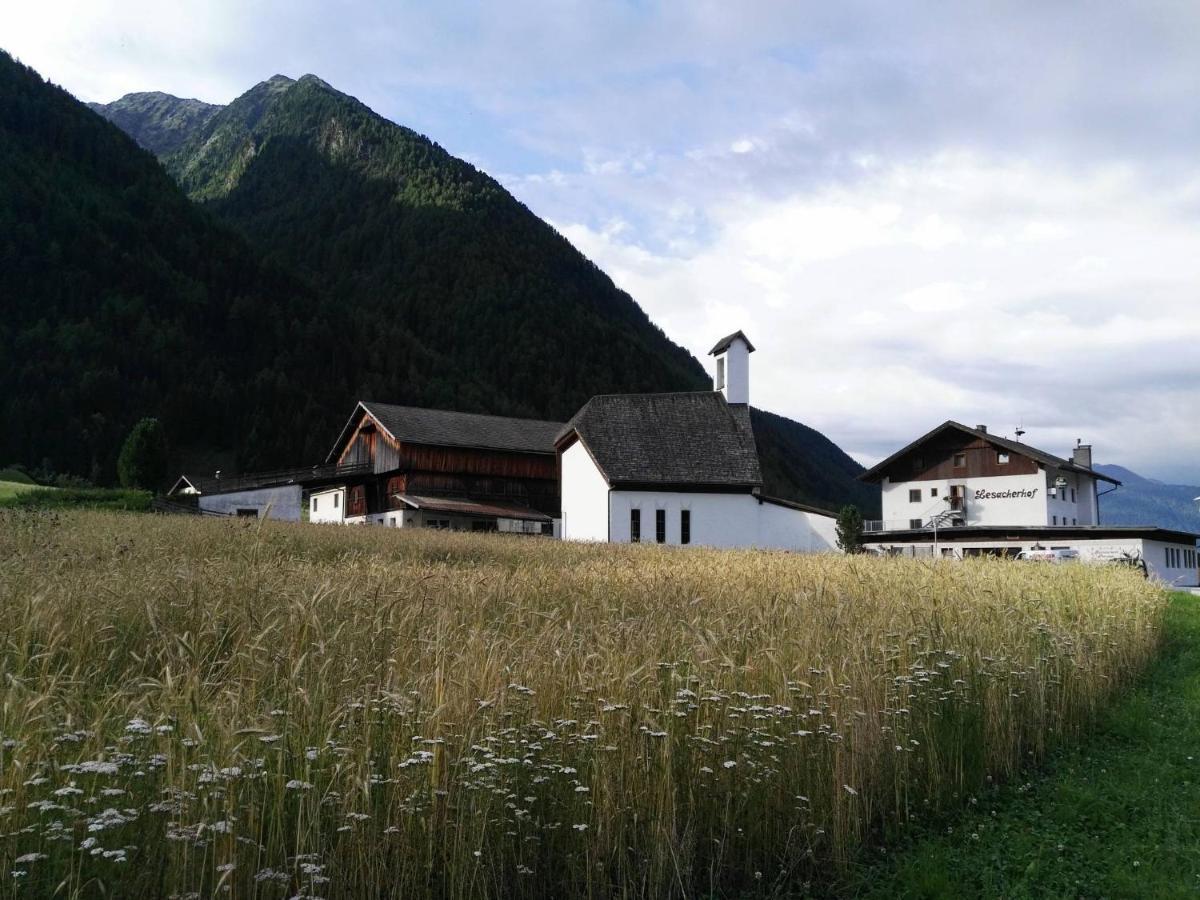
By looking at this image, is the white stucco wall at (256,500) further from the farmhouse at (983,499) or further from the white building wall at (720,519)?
the farmhouse at (983,499)

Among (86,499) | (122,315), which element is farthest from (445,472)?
(122,315)

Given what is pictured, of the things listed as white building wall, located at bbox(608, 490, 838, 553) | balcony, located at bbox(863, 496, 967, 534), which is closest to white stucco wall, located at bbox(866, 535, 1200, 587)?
balcony, located at bbox(863, 496, 967, 534)

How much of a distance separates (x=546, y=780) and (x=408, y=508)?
49058 mm

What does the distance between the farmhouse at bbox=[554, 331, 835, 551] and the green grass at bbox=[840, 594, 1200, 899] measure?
32908mm

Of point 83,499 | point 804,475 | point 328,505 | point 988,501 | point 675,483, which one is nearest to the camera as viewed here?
point 83,499

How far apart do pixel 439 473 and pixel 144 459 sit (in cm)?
1942

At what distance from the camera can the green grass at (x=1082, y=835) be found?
518 centimetres

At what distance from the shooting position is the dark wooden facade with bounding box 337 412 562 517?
54656 millimetres

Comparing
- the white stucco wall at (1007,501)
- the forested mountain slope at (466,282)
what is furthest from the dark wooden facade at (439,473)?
the forested mountain slope at (466,282)

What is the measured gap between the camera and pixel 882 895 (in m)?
4.93

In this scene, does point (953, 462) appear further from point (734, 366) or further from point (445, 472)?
point (445, 472)

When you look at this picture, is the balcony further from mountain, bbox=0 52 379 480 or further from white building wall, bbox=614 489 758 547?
mountain, bbox=0 52 379 480

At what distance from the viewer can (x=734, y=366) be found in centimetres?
4678

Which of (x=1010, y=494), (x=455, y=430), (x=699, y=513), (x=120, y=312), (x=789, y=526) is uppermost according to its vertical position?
(x=120, y=312)
